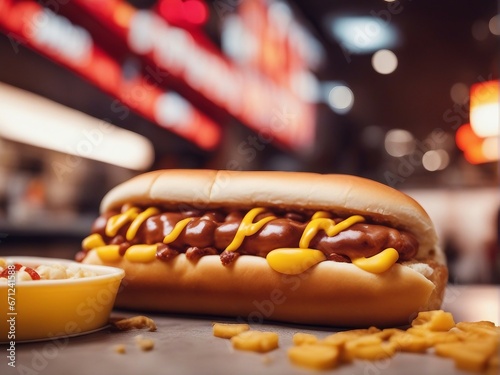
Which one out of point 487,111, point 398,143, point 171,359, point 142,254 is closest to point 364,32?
point 487,111

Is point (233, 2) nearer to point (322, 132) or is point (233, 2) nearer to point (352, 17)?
point (352, 17)

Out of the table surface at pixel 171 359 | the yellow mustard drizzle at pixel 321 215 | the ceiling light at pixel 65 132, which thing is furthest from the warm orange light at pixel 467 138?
the table surface at pixel 171 359

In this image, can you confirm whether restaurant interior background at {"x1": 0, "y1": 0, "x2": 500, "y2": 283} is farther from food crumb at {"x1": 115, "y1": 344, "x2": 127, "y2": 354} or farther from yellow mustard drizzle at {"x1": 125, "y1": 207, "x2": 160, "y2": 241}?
food crumb at {"x1": 115, "y1": 344, "x2": 127, "y2": 354}

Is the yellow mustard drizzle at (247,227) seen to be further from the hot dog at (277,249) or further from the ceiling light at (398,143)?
the ceiling light at (398,143)

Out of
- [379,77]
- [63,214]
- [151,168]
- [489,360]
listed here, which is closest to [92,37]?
[63,214]

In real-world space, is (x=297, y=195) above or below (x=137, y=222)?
above

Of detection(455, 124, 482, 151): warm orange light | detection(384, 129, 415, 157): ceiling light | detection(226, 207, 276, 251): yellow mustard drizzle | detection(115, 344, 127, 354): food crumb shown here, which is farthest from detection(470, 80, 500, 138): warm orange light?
detection(384, 129, 415, 157): ceiling light

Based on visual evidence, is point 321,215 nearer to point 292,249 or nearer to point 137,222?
point 292,249
